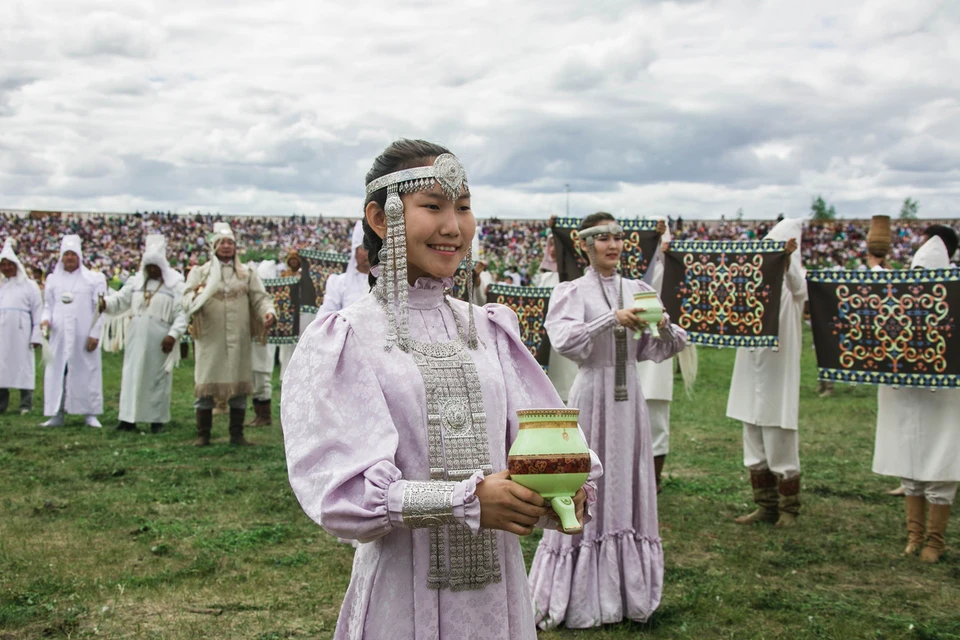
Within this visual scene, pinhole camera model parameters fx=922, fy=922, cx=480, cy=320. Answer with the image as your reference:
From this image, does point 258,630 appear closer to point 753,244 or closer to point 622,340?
point 622,340

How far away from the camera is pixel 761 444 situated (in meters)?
7.03

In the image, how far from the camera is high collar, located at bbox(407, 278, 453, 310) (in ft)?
7.95

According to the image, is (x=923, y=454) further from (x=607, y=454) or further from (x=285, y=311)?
(x=285, y=311)

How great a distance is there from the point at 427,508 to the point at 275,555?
14.1 ft

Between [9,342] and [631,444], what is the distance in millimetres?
9931

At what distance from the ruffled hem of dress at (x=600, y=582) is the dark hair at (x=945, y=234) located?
3.52 meters

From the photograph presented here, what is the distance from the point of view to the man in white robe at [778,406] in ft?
22.0

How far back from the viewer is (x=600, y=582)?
481cm

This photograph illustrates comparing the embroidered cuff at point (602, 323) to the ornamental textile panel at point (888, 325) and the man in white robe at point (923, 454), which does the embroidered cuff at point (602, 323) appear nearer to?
the ornamental textile panel at point (888, 325)

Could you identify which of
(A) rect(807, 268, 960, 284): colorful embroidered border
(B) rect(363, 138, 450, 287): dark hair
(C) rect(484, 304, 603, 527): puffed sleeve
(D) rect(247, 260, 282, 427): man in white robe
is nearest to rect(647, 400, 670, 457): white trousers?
(A) rect(807, 268, 960, 284): colorful embroidered border

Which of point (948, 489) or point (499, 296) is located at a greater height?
point (499, 296)

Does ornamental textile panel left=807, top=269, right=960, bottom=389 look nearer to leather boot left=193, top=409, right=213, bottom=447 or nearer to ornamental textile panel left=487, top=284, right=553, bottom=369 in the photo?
ornamental textile panel left=487, top=284, right=553, bottom=369

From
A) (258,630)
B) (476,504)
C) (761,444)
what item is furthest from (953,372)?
(476,504)

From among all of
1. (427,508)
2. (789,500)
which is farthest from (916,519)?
(427,508)
